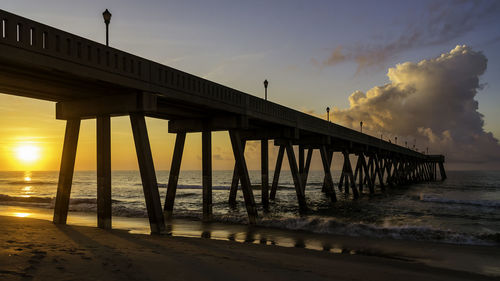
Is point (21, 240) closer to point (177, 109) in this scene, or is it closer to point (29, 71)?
point (29, 71)

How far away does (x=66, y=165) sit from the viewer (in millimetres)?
16781

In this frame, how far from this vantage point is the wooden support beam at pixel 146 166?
49.2ft

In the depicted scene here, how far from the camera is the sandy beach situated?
319 inches

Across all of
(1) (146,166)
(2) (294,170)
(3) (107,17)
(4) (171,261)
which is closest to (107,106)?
(1) (146,166)

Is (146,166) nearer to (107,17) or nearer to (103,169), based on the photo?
(103,169)

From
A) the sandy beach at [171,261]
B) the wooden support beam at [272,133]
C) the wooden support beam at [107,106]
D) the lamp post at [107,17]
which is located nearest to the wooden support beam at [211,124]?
the wooden support beam at [107,106]

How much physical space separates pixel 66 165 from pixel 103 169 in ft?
8.29

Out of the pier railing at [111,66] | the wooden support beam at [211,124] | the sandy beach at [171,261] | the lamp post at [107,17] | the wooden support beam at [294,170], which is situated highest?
the lamp post at [107,17]

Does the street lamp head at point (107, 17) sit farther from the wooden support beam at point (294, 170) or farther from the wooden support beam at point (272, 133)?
the wooden support beam at point (294, 170)

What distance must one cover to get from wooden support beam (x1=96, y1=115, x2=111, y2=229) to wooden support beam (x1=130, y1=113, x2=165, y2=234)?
1.34 m

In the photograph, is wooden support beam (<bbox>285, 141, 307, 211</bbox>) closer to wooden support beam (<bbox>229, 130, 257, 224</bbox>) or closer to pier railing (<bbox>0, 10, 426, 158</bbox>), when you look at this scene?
pier railing (<bbox>0, 10, 426, 158</bbox>)

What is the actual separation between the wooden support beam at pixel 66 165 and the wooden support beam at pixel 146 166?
11.6 ft

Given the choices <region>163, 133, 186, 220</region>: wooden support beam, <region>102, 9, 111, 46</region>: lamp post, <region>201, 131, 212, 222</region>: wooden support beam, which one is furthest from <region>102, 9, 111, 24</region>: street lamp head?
<region>163, 133, 186, 220</region>: wooden support beam

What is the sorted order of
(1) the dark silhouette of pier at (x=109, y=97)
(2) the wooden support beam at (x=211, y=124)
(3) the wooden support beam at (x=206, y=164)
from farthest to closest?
(3) the wooden support beam at (x=206, y=164)
(2) the wooden support beam at (x=211, y=124)
(1) the dark silhouette of pier at (x=109, y=97)
